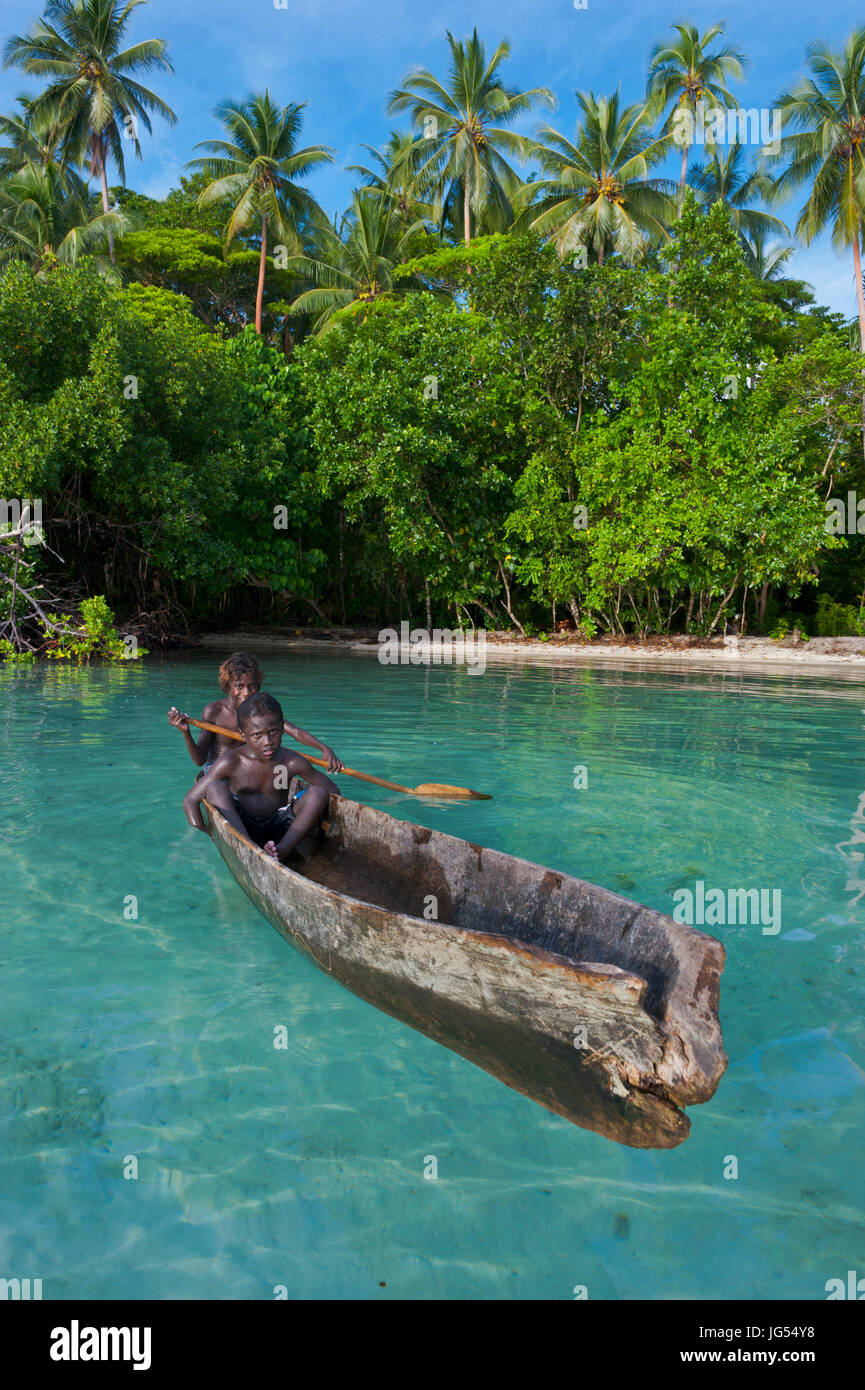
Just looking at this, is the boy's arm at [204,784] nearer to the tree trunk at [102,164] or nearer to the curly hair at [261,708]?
the curly hair at [261,708]

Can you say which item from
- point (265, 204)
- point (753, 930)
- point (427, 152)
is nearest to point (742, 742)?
point (753, 930)

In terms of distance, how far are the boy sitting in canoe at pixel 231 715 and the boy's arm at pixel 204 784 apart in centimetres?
6

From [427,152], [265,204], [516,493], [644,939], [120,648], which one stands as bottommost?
[644,939]

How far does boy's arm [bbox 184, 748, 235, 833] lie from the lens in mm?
4973

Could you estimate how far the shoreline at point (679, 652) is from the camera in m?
17.7

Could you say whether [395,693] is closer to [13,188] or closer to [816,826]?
[816,826]

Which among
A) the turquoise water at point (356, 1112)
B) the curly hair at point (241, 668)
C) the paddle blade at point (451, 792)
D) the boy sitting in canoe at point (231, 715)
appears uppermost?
the curly hair at point (241, 668)

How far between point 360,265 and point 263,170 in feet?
12.4

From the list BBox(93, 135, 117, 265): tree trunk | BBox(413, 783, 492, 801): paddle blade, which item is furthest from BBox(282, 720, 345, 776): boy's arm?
BBox(93, 135, 117, 265): tree trunk

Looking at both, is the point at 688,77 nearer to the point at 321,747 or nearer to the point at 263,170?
the point at 263,170

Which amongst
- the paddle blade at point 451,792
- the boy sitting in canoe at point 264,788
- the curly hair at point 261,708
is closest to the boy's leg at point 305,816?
the boy sitting in canoe at point 264,788

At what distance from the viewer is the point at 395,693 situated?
13.4m
